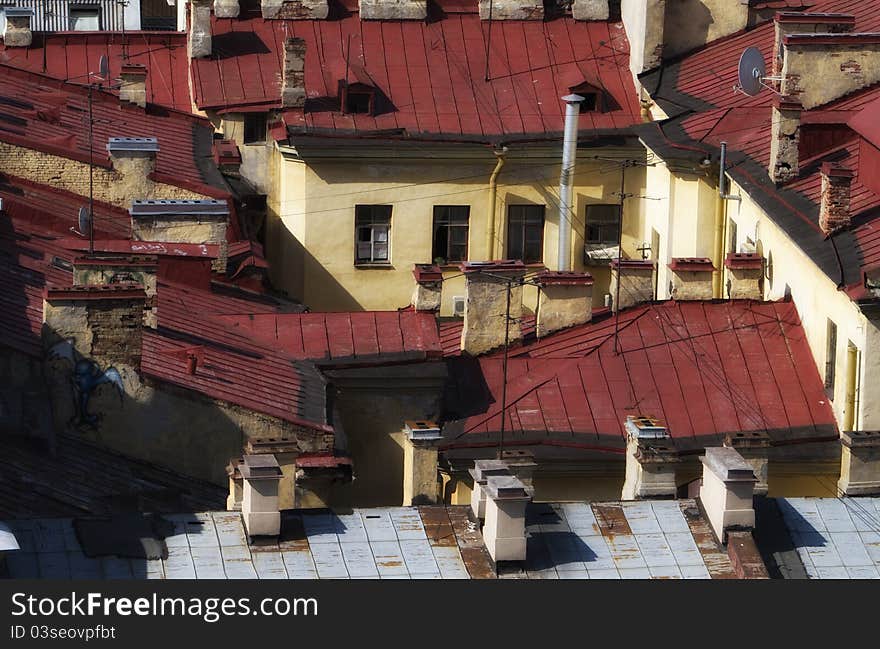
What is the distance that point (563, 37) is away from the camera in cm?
6594

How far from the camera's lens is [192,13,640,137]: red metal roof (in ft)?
207

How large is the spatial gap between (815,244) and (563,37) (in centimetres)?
1772

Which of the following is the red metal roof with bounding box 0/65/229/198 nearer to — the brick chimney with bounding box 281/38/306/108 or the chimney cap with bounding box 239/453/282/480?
the brick chimney with bounding box 281/38/306/108

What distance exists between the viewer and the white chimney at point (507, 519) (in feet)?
117

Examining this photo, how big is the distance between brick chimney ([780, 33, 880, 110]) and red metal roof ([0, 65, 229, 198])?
12.0 m

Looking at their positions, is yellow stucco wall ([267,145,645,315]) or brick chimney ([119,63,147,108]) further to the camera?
brick chimney ([119,63,147,108])

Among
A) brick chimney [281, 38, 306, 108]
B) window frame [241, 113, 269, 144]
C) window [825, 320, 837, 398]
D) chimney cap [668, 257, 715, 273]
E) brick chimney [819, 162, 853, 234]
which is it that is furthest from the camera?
window frame [241, 113, 269, 144]

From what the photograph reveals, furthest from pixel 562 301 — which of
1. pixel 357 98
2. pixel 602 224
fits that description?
pixel 357 98

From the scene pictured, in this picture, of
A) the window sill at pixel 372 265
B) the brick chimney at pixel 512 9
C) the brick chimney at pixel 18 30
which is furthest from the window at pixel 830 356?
the brick chimney at pixel 18 30

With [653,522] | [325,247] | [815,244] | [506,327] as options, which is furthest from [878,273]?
[325,247]

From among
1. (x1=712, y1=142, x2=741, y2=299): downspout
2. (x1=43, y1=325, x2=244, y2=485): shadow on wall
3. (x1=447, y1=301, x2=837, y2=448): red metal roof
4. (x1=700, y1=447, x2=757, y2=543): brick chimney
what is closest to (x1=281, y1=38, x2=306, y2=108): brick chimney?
(x1=712, y1=142, x2=741, y2=299): downspout

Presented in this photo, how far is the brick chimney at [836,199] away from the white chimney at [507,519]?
50.5ft

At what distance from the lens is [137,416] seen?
4181 cm

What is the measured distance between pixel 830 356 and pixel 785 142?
20.7ft
